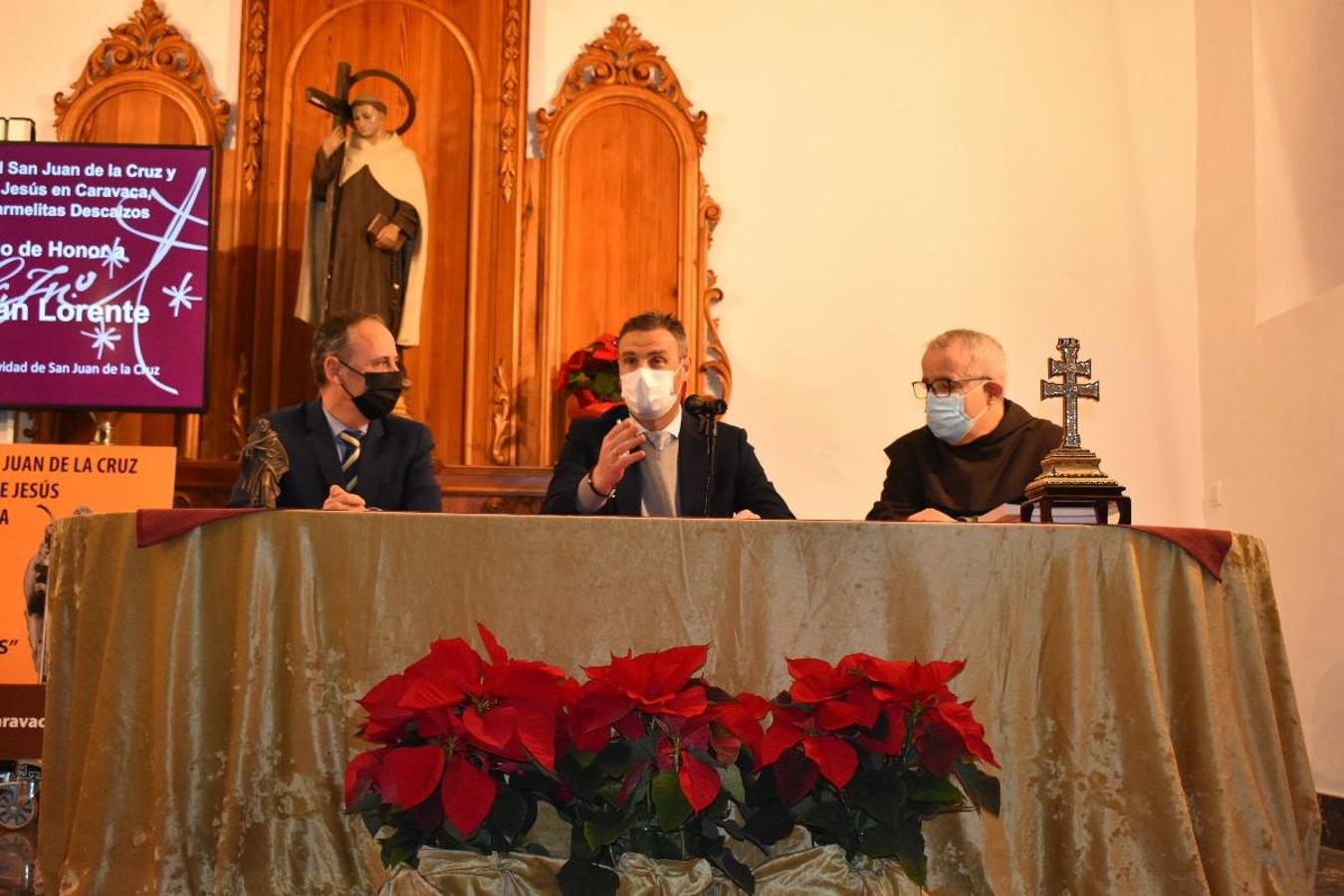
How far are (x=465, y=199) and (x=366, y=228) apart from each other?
Answer: 0.59 m

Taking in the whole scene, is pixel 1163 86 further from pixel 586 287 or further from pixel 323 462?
pixel 323 462

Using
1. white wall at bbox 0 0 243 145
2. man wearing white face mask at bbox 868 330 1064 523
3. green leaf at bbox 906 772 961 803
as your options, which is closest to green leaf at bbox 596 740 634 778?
green leaf at bbox 906 772 961 803

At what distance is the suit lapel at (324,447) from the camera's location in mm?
3818

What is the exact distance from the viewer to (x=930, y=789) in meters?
2.09

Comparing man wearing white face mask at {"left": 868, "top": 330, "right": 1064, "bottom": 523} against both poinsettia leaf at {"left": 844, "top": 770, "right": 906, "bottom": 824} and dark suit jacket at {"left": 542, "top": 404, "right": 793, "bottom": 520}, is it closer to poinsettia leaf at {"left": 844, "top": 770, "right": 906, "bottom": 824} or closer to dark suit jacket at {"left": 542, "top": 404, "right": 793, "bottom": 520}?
dark suit jacket at {"left": 542, "top": 404, "right": 793, "bottom": 520}

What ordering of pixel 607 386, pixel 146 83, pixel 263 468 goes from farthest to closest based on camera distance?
pixel 146 83 → pixel 607 386 → pixel 263 468

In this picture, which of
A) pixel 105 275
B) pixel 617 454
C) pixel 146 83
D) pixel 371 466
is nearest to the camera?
pixel 617 454

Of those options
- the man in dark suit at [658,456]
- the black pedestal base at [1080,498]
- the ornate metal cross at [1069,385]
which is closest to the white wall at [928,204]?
the man in dark suit at [658,456]

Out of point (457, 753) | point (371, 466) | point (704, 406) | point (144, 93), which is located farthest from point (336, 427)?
point (144, 93)

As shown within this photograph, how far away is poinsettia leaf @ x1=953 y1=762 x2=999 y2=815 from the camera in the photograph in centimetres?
211

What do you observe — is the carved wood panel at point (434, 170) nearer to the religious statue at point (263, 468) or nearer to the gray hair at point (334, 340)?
the gray hair at point (334, 340)

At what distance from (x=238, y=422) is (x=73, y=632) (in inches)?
118

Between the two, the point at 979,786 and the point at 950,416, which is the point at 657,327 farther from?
the point at 979,786

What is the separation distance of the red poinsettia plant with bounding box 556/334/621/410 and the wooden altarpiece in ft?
0.70
